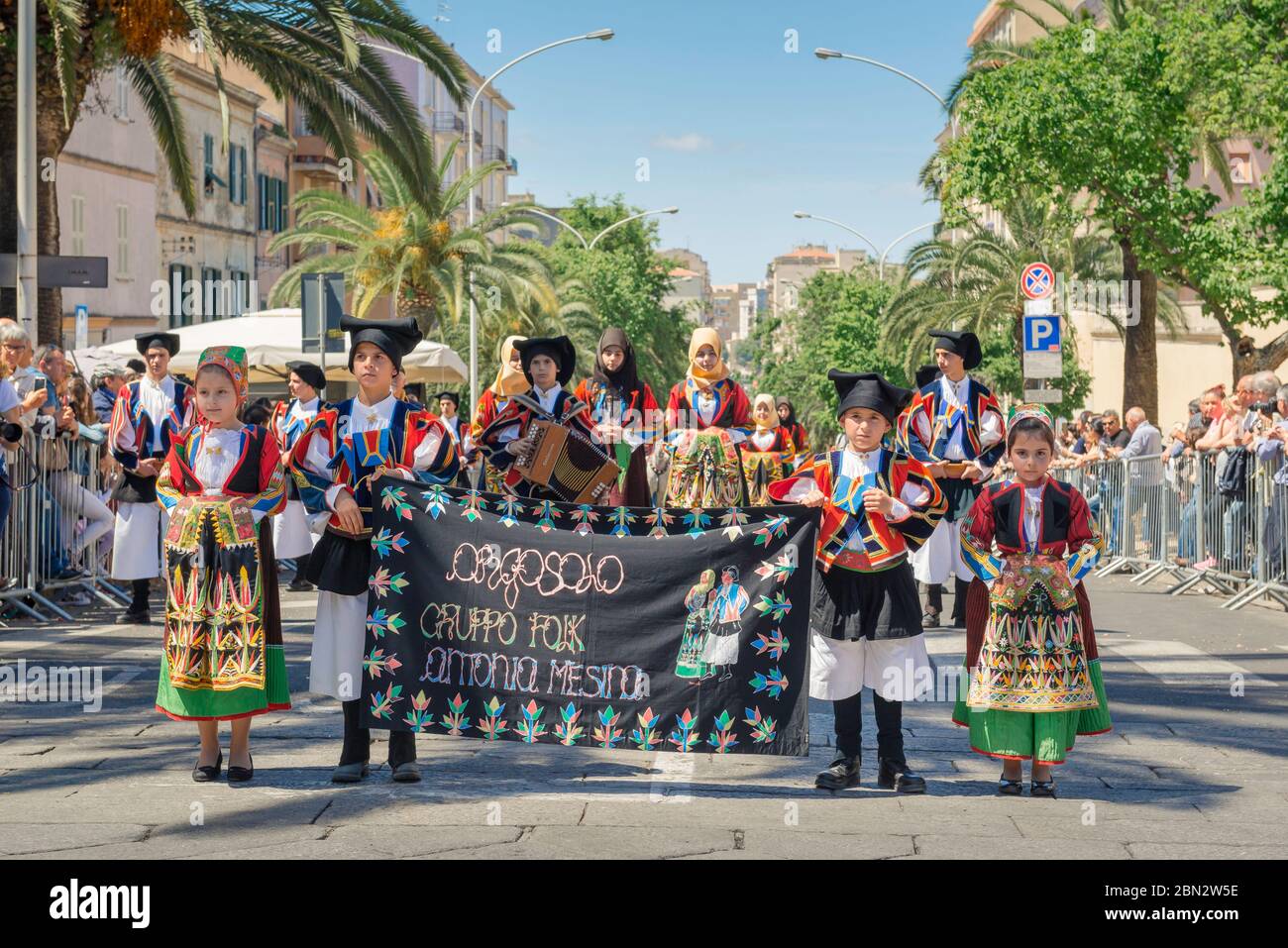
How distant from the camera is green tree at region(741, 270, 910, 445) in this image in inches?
2269

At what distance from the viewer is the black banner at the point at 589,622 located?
749 centimetres

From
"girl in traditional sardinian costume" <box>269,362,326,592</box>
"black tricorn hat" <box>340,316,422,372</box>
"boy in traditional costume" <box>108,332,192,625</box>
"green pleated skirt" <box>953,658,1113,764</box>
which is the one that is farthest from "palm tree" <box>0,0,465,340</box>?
"green pleated skirt" <box>953,658,1113,764</box>

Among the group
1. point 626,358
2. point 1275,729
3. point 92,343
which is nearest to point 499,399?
point 626,358

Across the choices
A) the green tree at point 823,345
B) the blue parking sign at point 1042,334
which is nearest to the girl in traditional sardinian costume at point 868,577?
the blue parking sign at point 1042,334

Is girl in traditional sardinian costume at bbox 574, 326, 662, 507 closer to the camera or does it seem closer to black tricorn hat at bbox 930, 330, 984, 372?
black tricorn hat at bbox 930, 330, 984, 372

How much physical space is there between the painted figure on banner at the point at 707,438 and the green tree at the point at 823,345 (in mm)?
36423

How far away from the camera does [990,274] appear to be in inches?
1710

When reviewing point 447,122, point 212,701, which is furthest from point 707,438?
point 447,122

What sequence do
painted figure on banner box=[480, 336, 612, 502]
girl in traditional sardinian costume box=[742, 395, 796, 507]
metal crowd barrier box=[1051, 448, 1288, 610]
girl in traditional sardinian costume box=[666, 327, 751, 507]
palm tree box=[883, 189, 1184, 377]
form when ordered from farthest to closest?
palm tree box=[883, 189, 1184, 377] < girl in traditional sardinian costume box=[742, 395, 796, 507] < metal crowd barrier box=[1051, 448, 1288, 610] < girl in traditional sardinian costume box=[666, 327, 751, 507] < painted figure on banner box=[480, 336, 612, 502]

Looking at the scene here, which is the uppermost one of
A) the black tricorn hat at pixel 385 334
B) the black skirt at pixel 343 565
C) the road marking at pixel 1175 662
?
the black tricorn hat at pixel 385 334

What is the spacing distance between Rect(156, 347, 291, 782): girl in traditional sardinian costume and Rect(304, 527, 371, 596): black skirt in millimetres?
220

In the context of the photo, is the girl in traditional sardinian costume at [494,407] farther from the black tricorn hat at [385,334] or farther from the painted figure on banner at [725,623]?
the painted figure on banner at [725,623]

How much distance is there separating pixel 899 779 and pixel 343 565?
262 cm

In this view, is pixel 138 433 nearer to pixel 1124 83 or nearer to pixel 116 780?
pixel 116 780
